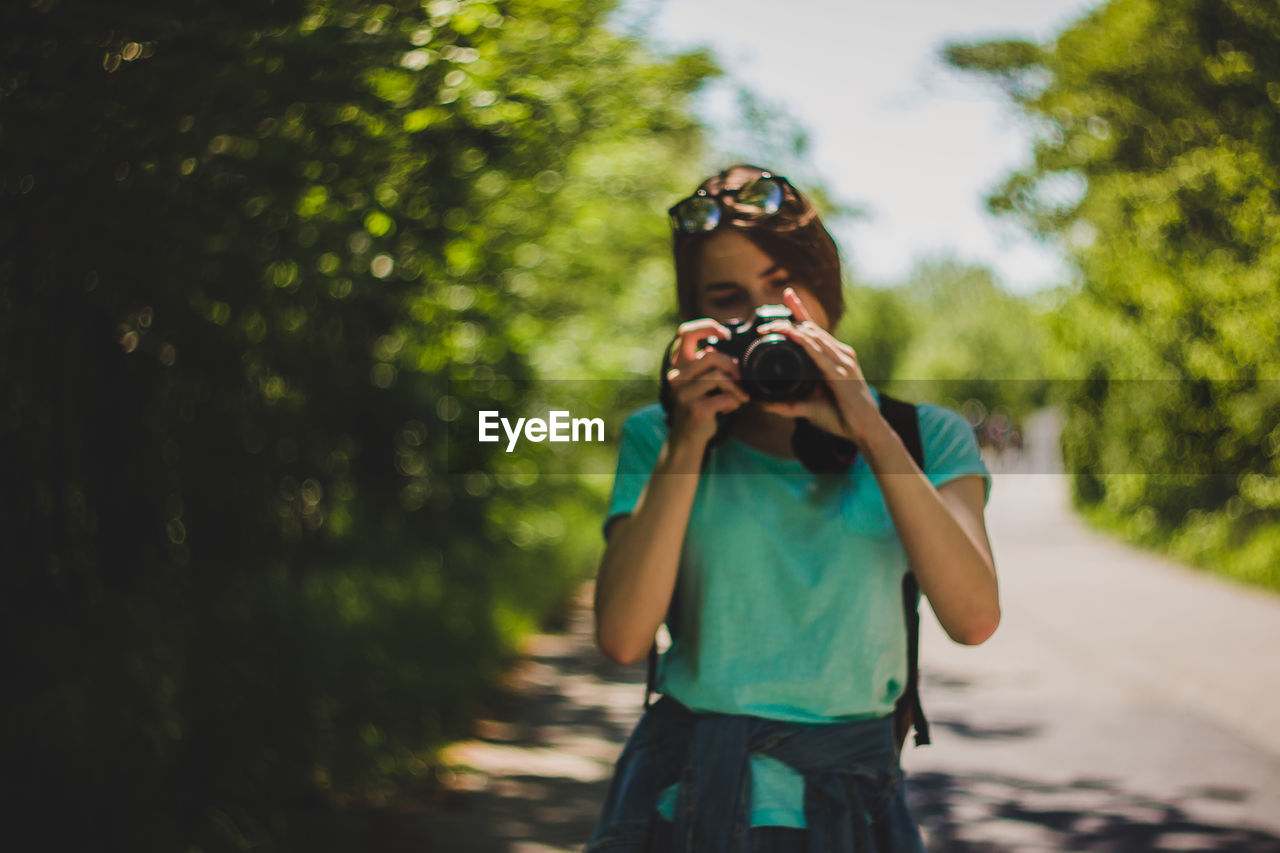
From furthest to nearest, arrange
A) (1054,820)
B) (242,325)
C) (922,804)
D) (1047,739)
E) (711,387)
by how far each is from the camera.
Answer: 1. (1047,739)
2. (922,804)
3. (1054,820)
4. (242,325)
5. (711,387)

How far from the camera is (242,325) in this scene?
5027 millimetres

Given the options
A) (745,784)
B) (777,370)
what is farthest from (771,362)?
(745,784)

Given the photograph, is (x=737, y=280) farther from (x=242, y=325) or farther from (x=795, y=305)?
(x=242, y=325)

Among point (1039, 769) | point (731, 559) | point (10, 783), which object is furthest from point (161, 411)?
point (1039, 769)

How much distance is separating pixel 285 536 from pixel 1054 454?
33.8 metres

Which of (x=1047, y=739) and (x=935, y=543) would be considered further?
(x=1047, y=739)

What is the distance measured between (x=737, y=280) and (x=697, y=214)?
4.2 inches

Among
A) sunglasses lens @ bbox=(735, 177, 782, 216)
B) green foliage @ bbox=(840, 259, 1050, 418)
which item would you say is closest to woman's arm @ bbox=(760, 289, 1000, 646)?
sunglasses lens @ bbox=(735, 177, 782, 216)

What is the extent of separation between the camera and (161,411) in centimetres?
501

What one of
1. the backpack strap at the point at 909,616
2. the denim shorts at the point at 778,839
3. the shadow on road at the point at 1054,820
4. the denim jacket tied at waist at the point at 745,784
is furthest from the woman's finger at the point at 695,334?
the shadow on road at the point at 1054,820

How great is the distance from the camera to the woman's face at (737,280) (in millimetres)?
1740

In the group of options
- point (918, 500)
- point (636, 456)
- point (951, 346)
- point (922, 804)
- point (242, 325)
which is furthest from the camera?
point (951, 346)

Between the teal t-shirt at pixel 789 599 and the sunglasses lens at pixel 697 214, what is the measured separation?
33 cm

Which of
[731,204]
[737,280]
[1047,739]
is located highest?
[731,204]
